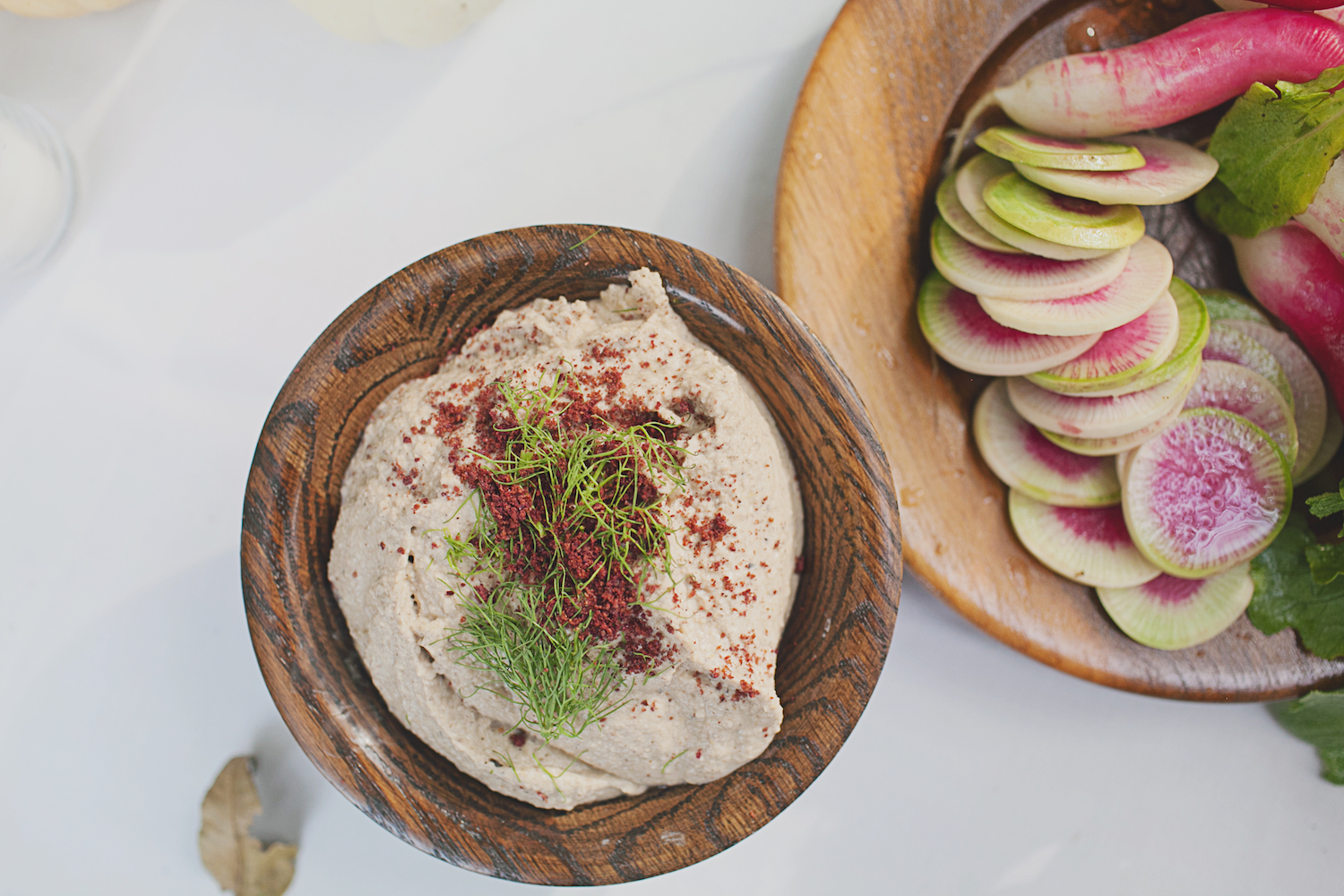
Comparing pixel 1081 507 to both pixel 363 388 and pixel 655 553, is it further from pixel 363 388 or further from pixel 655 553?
pixel 363 388

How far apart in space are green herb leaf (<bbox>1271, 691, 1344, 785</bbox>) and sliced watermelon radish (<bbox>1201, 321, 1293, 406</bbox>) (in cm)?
60

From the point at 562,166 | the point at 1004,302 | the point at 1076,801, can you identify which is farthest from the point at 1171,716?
the point at 562,166

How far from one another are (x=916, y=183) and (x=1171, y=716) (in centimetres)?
126

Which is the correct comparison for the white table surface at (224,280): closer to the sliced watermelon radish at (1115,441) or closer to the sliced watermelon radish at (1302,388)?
the sliced watermelon radish at (1115,441)

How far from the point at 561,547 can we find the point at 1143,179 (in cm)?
116

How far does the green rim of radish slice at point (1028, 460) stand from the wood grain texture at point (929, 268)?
0.12ft

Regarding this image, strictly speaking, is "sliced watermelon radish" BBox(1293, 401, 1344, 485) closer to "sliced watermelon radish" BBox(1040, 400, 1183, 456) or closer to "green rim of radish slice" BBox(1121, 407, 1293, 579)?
"green rim of radish slice" BBox(1121, 407, 1293, 579)

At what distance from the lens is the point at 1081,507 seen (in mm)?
1622

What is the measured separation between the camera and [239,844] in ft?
5.60

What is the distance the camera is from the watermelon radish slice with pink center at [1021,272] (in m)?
1.42

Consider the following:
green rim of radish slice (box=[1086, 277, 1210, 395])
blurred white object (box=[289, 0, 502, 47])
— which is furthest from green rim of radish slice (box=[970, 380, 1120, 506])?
blurred white object (box=[289, 0, 502, 47])

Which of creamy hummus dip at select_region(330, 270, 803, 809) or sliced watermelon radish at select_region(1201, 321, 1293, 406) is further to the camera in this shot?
sliced watermelon radish at select_region(1201, 321, 1293, 406)

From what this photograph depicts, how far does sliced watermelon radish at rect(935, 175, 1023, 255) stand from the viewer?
1.45 metres

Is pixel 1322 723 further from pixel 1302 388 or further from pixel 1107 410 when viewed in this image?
pixel 1107 410
